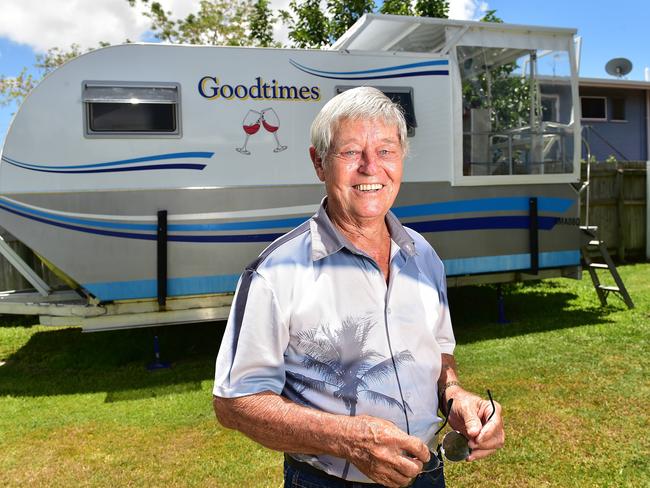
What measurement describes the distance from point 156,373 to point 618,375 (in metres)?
4.49

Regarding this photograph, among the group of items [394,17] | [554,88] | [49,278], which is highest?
[394,17]

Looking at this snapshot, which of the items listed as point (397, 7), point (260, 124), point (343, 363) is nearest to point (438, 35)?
point (260, 124)

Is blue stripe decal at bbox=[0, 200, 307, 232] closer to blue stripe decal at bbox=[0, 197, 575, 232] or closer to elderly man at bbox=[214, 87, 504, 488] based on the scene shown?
blue stripe decal at bbox=[0, 197, 575, 232]

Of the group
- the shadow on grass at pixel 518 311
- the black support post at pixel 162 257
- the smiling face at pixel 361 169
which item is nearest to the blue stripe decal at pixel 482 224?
the shadow on grass at pixel 518 311

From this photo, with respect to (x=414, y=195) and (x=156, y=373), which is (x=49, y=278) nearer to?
(x=156, y=373)

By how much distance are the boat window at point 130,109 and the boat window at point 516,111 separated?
11.1 feet

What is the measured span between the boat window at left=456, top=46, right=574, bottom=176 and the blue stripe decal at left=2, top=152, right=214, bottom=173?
3.15 metres

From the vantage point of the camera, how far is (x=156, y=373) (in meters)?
6.18

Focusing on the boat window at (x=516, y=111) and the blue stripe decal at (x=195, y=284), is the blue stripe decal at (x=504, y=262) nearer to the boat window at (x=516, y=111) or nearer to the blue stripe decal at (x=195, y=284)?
the blue stripe decal at (x=195, y=284)

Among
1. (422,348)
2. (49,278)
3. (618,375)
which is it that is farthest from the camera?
(49,278)

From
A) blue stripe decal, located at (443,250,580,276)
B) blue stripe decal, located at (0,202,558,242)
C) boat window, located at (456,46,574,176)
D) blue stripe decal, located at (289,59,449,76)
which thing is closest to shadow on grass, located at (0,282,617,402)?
blue stripe decal, located at (443,250,580,276)

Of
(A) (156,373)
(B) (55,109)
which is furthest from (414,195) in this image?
(B) (55,109)

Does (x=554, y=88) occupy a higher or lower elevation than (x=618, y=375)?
higher

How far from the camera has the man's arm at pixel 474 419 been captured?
1.84 metres
